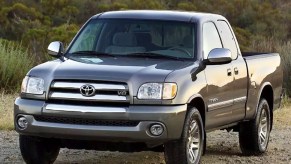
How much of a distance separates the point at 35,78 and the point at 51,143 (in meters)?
0.87

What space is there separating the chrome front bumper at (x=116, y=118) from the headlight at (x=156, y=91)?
3.9 inches

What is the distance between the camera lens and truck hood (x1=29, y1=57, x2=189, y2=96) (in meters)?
7.95

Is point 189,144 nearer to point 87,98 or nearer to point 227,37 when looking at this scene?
point 87,98

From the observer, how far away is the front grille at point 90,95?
7.87 m

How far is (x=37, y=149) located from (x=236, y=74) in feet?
8.15

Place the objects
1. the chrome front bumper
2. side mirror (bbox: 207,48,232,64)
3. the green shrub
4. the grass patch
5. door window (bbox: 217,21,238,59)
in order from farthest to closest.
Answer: the green shrub → the grass patch → door window (bbox: 217,21,238,59) → side mirror (bbox: 207,48,232,64) → the chrome front bumper

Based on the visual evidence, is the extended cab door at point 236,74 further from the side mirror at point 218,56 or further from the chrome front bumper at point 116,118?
the chrome front bumper at point 116,118

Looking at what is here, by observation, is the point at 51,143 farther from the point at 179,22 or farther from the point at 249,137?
the point at 249,137

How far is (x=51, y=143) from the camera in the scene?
881 cm

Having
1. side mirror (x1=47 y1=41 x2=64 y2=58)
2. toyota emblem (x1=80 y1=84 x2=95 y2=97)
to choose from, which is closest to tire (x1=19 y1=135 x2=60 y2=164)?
toyota emblem (x1=80 y1=84 x2=95 y2=97)

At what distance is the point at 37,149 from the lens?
8648 millimetres

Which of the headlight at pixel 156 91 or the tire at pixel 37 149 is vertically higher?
the headlight at pixel 156 91

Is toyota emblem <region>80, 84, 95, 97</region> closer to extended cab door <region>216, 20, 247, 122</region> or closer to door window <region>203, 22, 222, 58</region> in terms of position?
door window <region>203, 22, 222, 58</region>

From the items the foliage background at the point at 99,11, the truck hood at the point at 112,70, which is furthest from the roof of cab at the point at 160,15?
the foliage background at the point at 99,11
